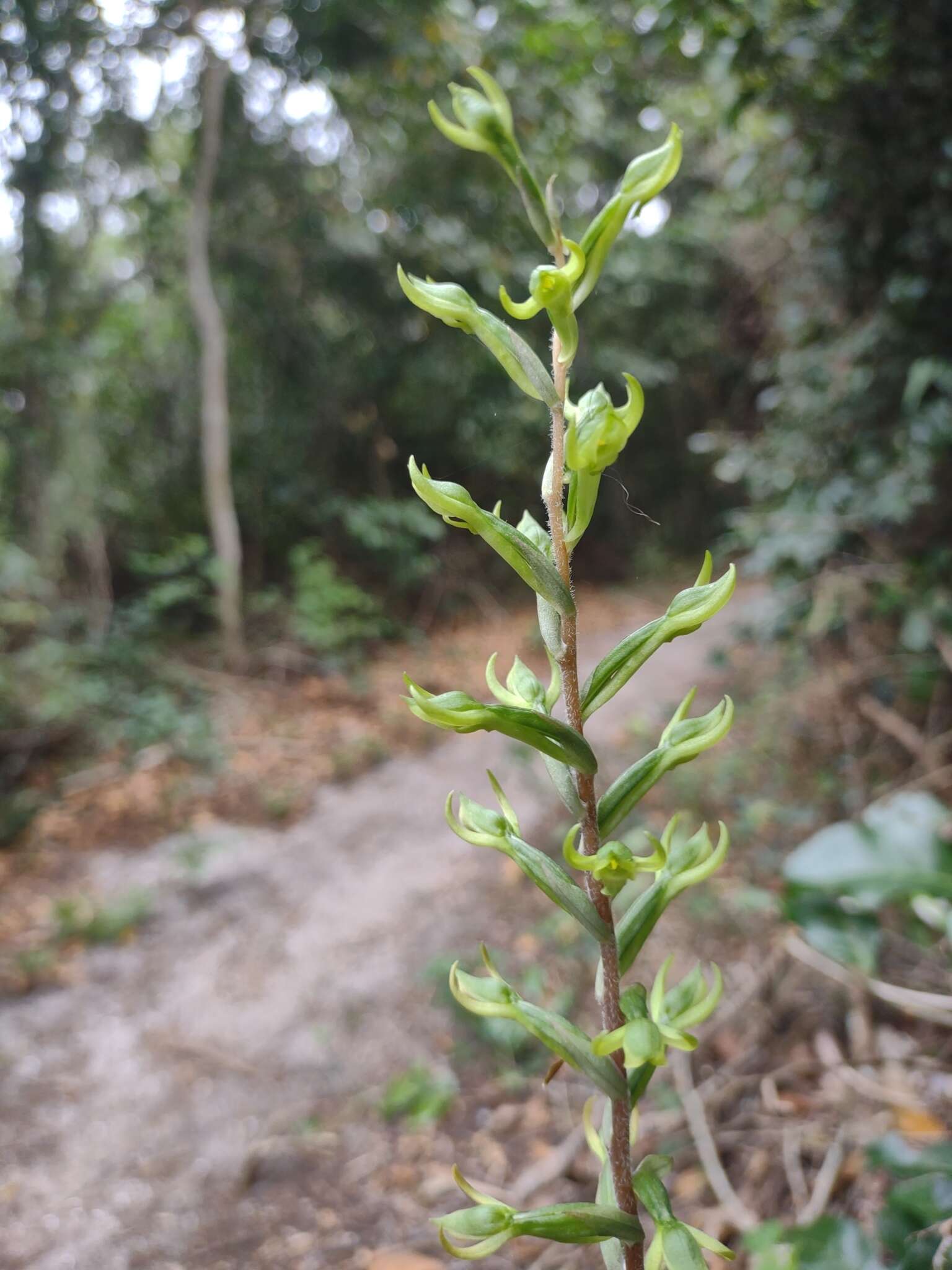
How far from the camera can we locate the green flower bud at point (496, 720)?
0.47 meters

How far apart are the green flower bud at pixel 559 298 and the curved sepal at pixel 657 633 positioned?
0.57 feet

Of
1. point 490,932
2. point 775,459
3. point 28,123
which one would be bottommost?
point 490,932

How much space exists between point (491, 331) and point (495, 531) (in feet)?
0.45

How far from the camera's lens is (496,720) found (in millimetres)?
479

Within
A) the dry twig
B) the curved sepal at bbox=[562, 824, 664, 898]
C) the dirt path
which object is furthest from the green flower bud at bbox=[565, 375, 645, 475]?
the dirt path

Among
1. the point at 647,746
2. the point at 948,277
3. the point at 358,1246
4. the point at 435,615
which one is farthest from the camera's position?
the point at 435,615

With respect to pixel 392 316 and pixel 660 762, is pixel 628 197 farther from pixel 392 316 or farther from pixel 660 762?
pixel 392 316

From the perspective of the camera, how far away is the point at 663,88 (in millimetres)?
3412

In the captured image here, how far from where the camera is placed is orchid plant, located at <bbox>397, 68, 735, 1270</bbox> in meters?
0.47

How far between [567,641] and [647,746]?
10.7 feet

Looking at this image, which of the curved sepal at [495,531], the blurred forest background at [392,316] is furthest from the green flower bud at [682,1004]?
the blurred forest background at [392,316]

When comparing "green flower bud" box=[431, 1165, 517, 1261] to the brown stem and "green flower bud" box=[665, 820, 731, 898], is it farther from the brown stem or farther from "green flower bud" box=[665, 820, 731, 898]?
"green flower bud" box=[665, 820, 731, 898]

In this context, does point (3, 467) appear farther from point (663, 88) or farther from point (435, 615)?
point (663, 88)

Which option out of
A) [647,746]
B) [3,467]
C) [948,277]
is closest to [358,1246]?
[647,746]
